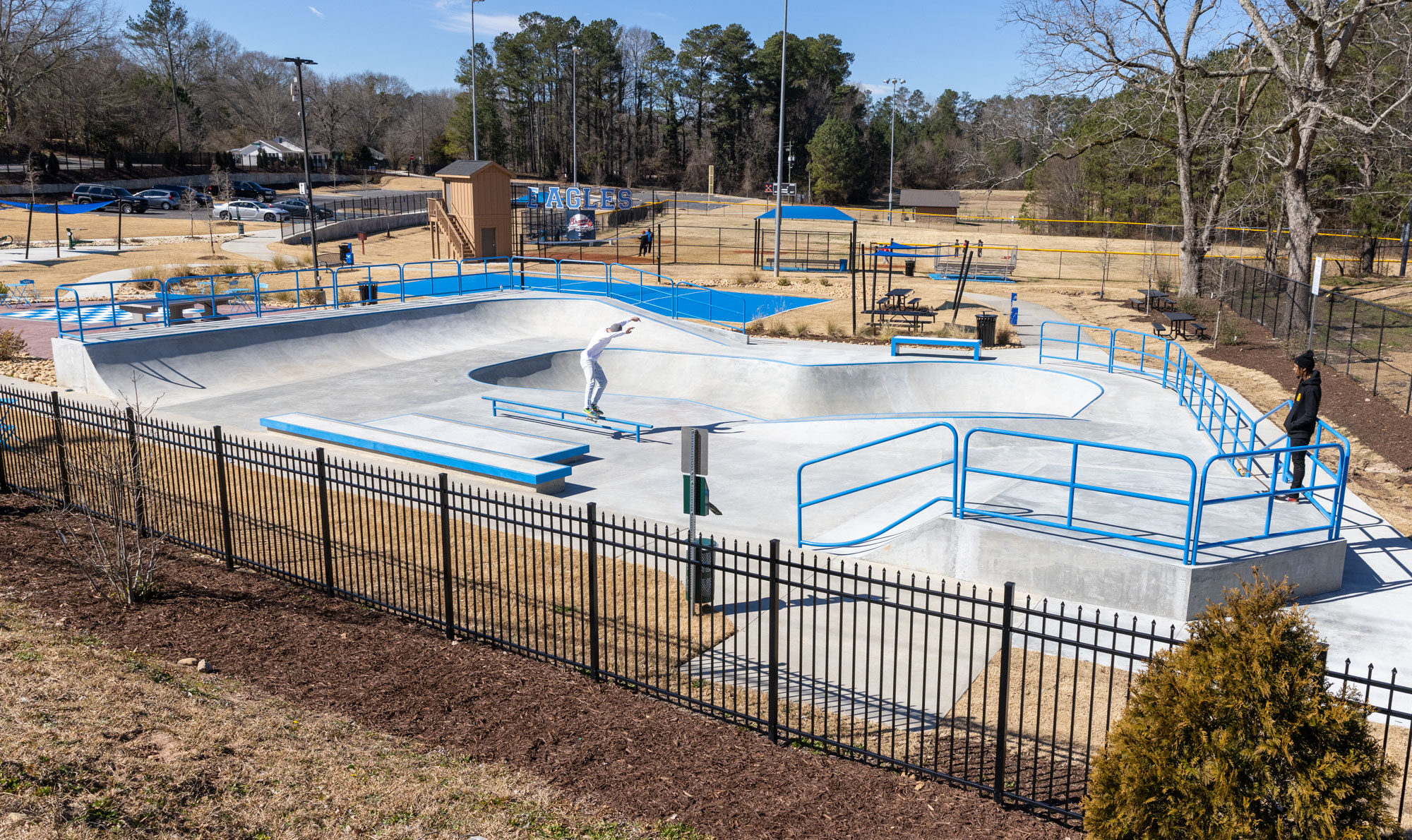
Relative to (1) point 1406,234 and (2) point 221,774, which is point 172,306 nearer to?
(2) point 221,774

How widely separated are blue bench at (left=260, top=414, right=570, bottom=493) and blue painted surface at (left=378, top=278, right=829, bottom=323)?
1616 centimetres

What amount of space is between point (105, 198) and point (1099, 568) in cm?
7286

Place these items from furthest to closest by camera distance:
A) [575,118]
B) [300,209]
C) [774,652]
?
[575,118] < [300,209] < [774,652]

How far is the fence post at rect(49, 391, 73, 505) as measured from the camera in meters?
11.5

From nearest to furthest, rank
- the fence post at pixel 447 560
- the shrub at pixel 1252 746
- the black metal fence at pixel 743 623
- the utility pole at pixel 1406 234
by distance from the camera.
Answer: the shrub at pixel 1252 746, the black metal fence at pixel 743 623, the fence post at pixel 447 560, the utility pole at pixel 1406 234

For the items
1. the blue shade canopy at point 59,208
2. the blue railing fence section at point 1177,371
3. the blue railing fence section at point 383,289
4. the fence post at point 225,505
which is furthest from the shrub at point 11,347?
the blue shade canopy at point 59,208

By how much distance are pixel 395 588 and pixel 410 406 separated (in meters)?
10.0

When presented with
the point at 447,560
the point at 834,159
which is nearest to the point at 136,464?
the point at 447,560

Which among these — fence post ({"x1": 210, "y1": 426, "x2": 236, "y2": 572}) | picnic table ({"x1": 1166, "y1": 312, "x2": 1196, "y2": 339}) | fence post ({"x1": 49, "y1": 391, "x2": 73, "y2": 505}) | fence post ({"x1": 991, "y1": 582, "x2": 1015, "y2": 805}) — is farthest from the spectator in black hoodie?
picnic table ({"x1": 1166, "y1": 312, "x2": 1196, "y2": 339})

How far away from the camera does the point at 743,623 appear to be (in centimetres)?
929

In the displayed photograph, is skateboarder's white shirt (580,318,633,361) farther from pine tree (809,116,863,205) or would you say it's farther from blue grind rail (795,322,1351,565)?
pine tree (809,116,863,205)

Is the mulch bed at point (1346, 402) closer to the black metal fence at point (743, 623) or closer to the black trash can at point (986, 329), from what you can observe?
the black trash can at point (986, 329)

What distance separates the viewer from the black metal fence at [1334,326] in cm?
2087

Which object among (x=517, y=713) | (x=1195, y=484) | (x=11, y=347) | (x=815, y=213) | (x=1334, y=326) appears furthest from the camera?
(x=815, y=213)
